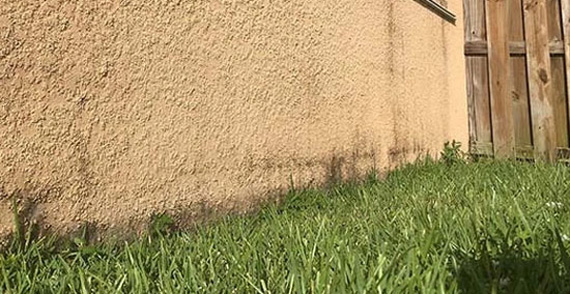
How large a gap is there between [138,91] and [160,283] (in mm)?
943

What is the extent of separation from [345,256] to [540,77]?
3842 millimetres

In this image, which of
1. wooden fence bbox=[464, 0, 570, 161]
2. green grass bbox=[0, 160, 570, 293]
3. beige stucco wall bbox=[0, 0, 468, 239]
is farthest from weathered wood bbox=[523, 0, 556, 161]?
green grass bbox=[0, 160, 570, 293]

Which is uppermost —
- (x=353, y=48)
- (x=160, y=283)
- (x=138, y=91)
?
(x=353, y=48)

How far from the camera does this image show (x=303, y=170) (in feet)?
11.1

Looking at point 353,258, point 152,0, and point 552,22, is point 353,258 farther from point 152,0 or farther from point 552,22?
point 552,22

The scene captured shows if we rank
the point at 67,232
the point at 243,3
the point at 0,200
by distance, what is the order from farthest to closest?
the point at 243,3, the point at 67,232, the point at 0,200

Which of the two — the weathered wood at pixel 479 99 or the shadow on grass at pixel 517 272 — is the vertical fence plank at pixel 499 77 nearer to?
the weathered wood at pixel 479 99

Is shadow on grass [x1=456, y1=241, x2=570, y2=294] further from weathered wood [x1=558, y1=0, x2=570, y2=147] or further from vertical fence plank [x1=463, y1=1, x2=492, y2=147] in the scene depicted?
vertical fence plank [x1=463, y1=1, x2=492, y2=147]

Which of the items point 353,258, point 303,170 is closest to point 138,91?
point 353,258

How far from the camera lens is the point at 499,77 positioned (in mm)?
5117

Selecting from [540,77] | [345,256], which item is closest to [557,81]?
[540,77]

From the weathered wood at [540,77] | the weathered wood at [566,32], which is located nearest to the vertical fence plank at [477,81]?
the weathered wood at [540,77]

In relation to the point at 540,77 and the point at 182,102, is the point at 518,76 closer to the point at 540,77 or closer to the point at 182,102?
the point at 540,77

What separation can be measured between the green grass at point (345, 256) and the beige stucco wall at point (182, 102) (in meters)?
0.21
